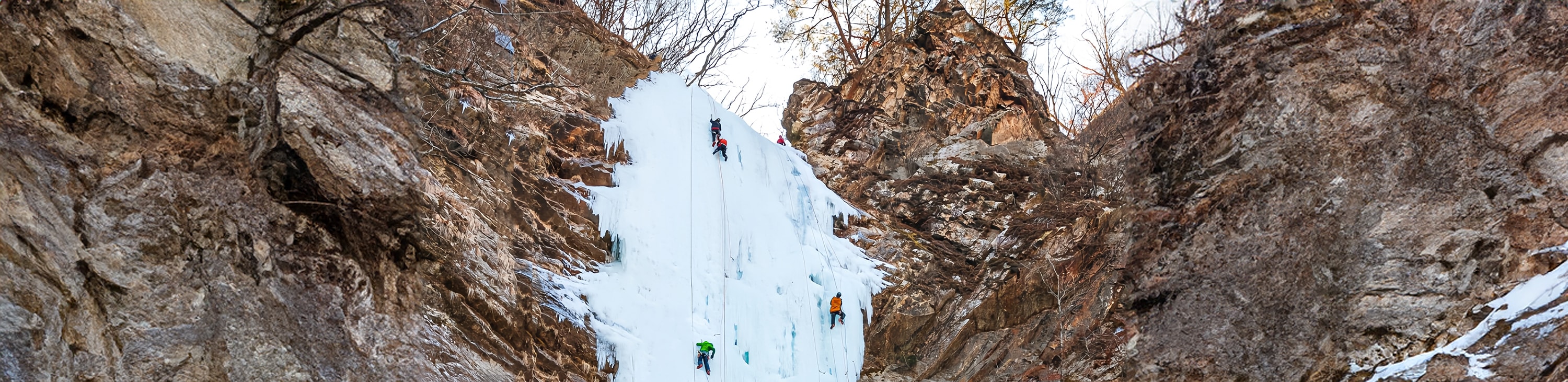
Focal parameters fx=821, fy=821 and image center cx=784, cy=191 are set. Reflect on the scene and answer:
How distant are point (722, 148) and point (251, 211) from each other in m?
6.14

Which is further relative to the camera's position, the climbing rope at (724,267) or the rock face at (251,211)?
the climbing rope at (724,267)

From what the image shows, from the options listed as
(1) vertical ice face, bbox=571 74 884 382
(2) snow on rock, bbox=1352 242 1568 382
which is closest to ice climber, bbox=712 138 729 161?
(1) vertical ice face, bbox=571 74 884 382

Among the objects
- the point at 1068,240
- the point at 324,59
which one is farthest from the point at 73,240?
the point at 1068,240

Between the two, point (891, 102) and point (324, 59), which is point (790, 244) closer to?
point (891, 102)

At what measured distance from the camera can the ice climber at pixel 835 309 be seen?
31.4 feet

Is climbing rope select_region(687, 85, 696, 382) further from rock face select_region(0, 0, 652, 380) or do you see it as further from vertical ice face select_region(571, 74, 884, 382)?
rock face select_region(0, 0, 652, 380)

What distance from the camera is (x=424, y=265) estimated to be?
6969 mm

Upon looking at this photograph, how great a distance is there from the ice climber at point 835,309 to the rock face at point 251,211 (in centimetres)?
299

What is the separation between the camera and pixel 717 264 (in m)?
9.73

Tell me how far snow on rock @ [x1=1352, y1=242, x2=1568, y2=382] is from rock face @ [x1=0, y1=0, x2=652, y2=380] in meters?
6.76

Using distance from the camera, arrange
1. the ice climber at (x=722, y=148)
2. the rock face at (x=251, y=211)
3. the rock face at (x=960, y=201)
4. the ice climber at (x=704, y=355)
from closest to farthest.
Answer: the rock face at (x=251, y=211) < the ice climber at (x=704, y=355) < the rock face at (x=960, y=201) < the ice climber at (x=722, y=148)

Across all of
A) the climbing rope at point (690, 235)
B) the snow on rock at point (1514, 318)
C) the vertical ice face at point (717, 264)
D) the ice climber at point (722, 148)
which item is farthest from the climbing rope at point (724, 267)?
the snow on rock at point (1514, 318)

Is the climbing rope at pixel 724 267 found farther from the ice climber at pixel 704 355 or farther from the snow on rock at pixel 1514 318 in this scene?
the snow on rock at pixel 1514 318

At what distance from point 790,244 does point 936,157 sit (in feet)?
8.70
